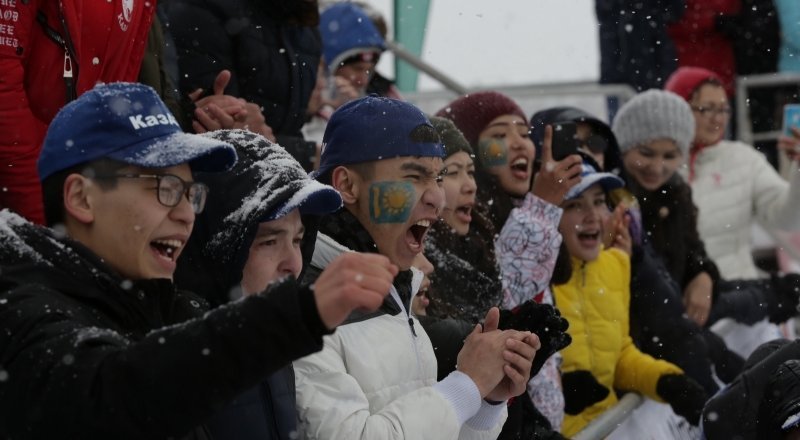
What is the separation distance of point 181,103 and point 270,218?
1.27 metres

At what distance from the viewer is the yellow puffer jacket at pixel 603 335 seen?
5.15m

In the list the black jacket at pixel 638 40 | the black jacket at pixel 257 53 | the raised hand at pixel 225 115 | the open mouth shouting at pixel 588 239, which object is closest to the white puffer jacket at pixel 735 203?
the black jacket at pixel 638 40

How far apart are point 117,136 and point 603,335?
2992 mm

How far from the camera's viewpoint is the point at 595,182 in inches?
211

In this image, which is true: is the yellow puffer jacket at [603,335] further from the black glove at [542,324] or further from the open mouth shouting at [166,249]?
the open mouth shouting at [166,249]

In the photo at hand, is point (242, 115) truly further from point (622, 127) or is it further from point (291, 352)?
point (622, 127)

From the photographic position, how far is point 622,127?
6.91m

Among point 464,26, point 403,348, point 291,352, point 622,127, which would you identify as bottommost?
point 464,26

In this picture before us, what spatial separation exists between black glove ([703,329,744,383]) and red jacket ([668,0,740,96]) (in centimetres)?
304

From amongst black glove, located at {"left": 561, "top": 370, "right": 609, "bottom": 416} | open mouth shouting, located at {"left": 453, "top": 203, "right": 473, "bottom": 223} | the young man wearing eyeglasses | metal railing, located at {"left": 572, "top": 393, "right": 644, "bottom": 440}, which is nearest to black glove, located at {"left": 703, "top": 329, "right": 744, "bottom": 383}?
metal railing, located at {"left": 572, "top": 393, "right": 644, "bottom": 440}

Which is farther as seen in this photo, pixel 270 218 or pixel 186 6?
pixel 186 6

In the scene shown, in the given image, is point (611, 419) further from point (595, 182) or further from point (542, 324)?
point (542, 324)

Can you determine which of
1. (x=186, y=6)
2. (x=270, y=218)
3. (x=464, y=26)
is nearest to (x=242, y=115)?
(x=186, y=6)

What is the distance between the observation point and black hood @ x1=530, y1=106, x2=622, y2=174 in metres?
5.89
